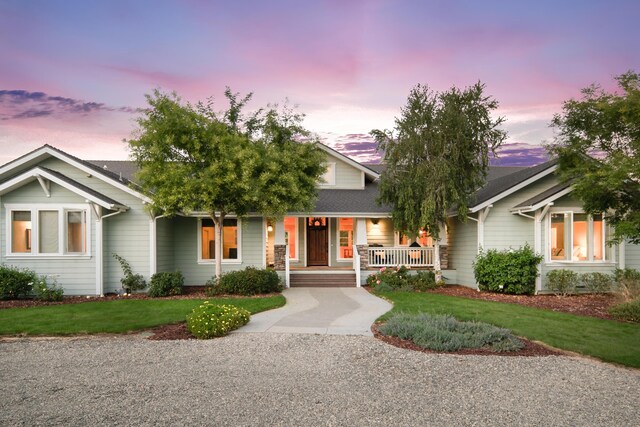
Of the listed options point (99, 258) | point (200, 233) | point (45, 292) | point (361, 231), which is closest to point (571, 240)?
point (361, 231)

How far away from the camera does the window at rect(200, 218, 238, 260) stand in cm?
1830

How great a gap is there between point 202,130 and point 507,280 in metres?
11.3

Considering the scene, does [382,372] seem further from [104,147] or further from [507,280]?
[104,147]

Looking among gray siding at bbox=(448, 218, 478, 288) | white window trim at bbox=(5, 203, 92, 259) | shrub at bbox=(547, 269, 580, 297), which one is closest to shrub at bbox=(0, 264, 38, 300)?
white window trim at bbox=(5, 203, 92, 259)

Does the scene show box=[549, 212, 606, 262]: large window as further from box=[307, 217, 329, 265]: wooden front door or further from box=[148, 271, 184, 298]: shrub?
box=[148, 271, 184, 298]: shrub

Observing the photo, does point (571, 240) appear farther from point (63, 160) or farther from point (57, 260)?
point (63, 160)

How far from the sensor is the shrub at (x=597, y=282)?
16.0 meters

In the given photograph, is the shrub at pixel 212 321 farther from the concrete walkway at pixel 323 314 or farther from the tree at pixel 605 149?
the tree at pixel 605 149

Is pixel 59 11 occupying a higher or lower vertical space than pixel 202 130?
higher

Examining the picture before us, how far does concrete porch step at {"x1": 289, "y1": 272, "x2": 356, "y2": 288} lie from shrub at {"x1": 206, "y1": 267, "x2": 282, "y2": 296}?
7.35ft

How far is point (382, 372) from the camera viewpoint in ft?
21.9

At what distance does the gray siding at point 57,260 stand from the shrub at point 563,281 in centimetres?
1558

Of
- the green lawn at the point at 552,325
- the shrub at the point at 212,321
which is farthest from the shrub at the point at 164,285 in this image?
the green lawn at the point at 552,325

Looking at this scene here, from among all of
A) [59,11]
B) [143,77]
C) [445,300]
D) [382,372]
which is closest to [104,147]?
[143,77]
